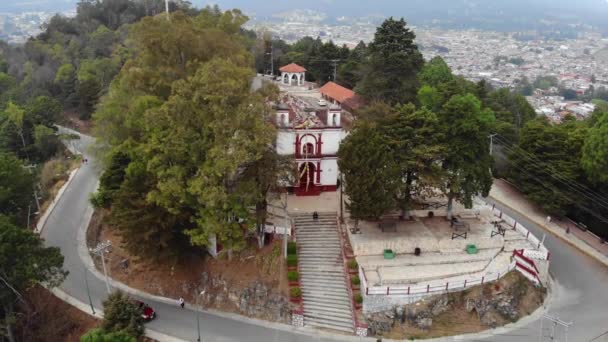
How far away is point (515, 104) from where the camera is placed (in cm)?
4984

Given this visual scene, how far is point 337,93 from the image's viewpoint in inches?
1746

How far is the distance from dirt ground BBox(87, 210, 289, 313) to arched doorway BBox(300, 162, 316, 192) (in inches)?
216

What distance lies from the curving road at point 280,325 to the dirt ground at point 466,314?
1.62 ft

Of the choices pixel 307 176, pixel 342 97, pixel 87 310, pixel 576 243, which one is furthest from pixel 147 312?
pixel 342 97

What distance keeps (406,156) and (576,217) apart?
51.2ft

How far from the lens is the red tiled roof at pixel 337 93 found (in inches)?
1696

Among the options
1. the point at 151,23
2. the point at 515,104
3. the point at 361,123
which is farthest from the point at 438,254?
the point at 515,104

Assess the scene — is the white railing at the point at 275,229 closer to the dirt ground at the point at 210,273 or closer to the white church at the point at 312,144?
the dirt ground at the point at 210,273

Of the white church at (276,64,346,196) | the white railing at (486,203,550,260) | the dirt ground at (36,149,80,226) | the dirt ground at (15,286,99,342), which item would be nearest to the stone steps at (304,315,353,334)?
the white church at (276,64,346,196)

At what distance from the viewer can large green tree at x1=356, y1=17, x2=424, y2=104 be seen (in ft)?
123

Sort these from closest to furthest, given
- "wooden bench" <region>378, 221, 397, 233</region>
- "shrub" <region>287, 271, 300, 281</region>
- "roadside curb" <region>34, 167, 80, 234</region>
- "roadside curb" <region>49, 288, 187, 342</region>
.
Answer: "roadside curb" <region>49, 288, 187, 342</region>, "shrub" <region>287, 271, 300, 281</region>, "wooden bench" <region>378, 221, 397, 233</region>, "roadside curb" <region>34, 167, 80, 234</region>

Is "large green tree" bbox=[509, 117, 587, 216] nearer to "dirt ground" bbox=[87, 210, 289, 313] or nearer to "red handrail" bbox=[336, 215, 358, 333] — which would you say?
"red handrail" bbox=[336, 215, 358, 333]

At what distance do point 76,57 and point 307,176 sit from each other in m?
46.1

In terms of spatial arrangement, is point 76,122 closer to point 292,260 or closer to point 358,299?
point 292,260
